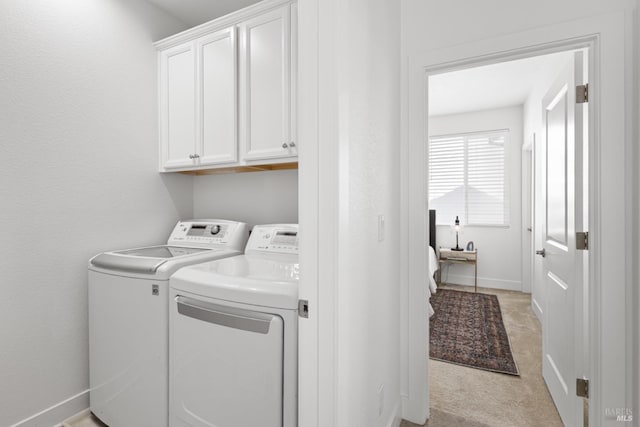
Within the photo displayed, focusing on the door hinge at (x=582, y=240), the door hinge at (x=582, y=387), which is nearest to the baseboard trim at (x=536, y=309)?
the door hinge at (x=582, y=387)

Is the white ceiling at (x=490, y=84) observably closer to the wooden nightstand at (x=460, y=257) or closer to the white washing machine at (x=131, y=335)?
the wooden nightstand at (x=460, y=257)

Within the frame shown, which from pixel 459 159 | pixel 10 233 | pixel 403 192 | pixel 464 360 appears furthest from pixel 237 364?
pixel 459 159

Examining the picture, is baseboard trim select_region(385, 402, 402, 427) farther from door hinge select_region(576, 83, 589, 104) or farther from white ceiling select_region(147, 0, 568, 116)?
white ceiling select_region(147, 0, 568, 116)

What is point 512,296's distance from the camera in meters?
4.19

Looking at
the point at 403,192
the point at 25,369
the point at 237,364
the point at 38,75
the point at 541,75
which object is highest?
the point at 541,75

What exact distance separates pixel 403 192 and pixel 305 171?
923 mm

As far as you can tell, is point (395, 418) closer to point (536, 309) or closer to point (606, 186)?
point (606, 186)

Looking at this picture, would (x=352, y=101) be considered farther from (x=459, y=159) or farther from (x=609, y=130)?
(x=459, y=159)

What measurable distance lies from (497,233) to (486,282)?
74 cm

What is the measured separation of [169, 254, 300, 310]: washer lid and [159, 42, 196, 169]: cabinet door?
3.09ft

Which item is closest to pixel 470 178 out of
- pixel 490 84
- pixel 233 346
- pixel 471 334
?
pixel 490 84

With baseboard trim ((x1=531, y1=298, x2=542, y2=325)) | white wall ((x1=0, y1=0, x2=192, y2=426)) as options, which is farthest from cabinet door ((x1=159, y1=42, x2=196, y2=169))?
baseboard trim ((x1=531, y1=298, x2=542, y2=325))

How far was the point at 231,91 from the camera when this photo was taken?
192 cm

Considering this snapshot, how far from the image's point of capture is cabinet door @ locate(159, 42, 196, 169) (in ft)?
6.82
